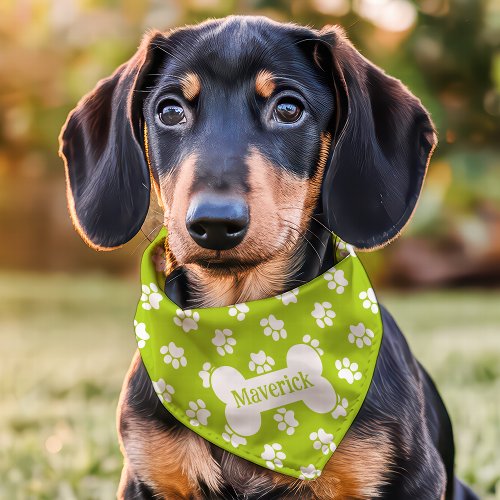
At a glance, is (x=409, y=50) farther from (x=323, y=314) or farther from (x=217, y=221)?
(x=217, y=221)

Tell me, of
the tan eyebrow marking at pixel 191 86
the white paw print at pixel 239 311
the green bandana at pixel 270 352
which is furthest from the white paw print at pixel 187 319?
the tan eyebrow marking at pixel 191 86

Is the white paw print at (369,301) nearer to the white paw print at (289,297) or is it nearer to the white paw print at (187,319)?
the white paw print at (289,297)

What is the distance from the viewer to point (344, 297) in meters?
2.96

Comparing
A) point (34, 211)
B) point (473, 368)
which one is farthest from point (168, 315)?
point (34, 211)

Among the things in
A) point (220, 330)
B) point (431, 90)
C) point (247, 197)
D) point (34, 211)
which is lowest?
point (34, 211)

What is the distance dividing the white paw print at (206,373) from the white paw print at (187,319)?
13cm

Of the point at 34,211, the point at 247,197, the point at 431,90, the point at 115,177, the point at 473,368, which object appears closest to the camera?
Result: the point at 247,197

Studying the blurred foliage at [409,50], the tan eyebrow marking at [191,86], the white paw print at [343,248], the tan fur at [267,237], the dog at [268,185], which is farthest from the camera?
the blurred foliage at [409,50]

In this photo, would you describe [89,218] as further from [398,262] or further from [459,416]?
[398,262]

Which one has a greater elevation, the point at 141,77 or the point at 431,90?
the point at 141,77

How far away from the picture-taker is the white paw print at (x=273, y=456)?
9.30 ft

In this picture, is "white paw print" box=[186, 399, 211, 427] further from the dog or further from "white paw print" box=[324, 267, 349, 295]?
"white paw print" box=[324, 267, 349, 295]

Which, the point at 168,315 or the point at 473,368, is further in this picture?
the point at 473,368

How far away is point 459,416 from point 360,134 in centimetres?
280
